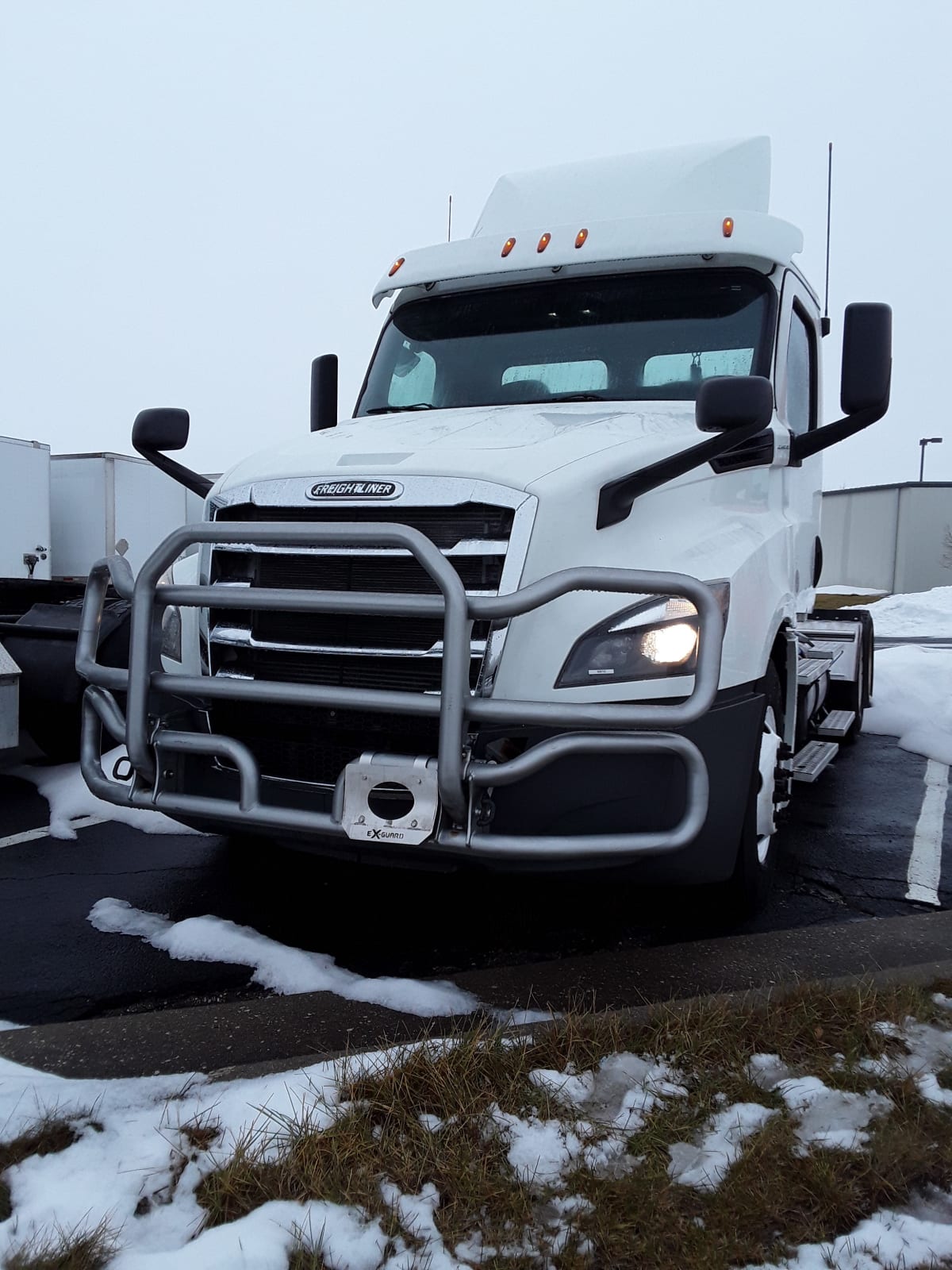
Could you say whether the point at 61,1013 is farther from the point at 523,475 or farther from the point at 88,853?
the point at 523,475

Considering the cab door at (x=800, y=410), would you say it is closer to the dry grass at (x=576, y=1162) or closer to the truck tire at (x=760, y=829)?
the truck tire at (x=760, y=829)

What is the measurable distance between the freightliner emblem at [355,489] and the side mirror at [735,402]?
3.16 ft

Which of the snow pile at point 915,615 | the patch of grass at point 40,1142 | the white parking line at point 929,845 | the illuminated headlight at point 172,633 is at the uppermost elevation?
the illuminated headlight at point 172,633

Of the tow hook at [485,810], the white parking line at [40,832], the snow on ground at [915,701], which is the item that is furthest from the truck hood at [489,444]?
the snow on ground at [915,701]

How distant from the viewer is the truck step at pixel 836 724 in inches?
229

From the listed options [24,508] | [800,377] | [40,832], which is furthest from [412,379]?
[24,508]

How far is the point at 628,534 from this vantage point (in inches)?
122

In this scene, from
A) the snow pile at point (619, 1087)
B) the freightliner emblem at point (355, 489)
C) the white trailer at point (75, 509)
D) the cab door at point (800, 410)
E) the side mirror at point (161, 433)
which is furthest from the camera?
the white trailer at point (75, 509)

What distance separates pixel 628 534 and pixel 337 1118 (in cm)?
183

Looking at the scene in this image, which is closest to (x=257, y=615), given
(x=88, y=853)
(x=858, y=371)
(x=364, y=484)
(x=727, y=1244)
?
(x=364, y=484)

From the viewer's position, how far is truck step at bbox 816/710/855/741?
5.80m

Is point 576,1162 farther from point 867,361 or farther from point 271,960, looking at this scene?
point 867,361

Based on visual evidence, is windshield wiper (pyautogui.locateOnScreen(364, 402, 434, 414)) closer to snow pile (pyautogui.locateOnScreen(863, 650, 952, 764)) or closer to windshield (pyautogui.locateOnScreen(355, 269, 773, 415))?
windshield (pyautogui.locateOnScreen(355, 269, 773, 415))

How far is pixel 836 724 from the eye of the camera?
245 inches
